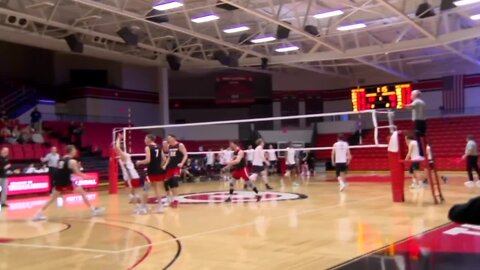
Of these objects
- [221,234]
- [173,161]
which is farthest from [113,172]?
[221,234]

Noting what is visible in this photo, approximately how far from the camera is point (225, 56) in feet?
88.8

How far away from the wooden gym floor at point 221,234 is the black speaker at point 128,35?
34.0 ft

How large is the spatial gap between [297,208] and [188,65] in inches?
843

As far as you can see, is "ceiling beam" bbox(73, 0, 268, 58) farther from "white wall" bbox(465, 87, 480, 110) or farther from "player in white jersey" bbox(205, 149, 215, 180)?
"white wall" bbox(465, 87, 480, 110)

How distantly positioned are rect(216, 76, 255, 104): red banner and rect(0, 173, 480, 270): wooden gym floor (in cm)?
2193

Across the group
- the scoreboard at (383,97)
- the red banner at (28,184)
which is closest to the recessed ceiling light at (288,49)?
the scoreboard at (383,97)

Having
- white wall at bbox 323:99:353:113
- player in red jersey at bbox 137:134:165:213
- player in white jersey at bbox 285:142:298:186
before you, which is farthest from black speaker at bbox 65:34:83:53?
white wall at bbox 323:99:353:113

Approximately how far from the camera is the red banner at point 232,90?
115 ft

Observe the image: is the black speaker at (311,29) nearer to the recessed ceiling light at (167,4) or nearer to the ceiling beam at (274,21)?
the ceiling beam at (274,21)

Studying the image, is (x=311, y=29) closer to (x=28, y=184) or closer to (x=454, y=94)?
(x=28, y=184)

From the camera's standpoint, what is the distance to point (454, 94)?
116 ft

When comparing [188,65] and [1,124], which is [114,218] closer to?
[1,124]

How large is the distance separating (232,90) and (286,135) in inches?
189

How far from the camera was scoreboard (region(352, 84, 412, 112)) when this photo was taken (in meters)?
25.2
